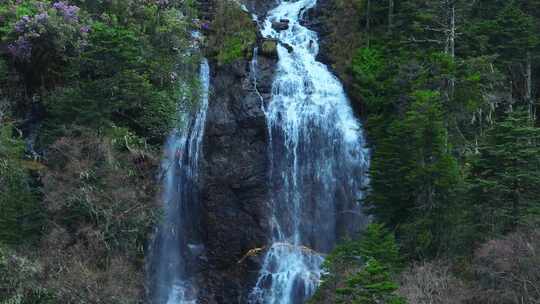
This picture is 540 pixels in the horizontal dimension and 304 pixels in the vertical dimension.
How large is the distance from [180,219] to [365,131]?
9.35 meters

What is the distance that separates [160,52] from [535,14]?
19.6m

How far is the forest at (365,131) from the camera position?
17.9 meters

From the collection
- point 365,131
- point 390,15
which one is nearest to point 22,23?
point 365,131

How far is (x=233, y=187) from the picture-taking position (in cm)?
2623

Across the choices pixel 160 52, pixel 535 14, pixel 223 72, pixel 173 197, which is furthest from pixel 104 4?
pixel 535 14

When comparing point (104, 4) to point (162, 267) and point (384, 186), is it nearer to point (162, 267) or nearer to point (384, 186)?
point (162, 267)

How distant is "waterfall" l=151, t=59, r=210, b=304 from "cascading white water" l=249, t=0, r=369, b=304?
3139 mm

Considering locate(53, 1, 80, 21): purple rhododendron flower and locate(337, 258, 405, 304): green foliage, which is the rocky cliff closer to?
locate(53, 1, 80, 21): purple rhododendron flower

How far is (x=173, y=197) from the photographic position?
26156 mm

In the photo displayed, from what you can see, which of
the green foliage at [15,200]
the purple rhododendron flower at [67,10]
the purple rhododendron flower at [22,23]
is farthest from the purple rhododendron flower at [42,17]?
the green foliage at [15,200]

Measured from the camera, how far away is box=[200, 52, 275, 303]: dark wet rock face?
2489 centimetres

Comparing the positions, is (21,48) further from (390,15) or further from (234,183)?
(390,15)

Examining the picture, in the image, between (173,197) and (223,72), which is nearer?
(173,197)

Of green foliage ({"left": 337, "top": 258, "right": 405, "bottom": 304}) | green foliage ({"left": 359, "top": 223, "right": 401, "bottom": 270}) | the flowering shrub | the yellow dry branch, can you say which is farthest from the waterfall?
green foliage ({"left": 337, "top": 258, "right": 405, "bottom": 304})
